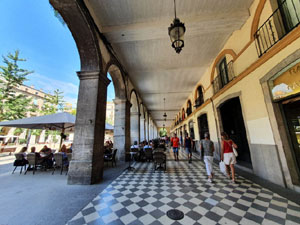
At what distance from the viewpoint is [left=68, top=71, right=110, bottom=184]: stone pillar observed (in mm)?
3332

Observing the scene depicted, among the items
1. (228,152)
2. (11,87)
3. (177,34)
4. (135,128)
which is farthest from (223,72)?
(11,87)

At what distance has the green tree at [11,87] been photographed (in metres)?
10.8

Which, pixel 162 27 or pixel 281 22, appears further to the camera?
pixel 162 27

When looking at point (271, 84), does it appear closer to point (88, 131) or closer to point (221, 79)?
point (221, 79)

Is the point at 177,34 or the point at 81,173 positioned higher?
the point at 177,34

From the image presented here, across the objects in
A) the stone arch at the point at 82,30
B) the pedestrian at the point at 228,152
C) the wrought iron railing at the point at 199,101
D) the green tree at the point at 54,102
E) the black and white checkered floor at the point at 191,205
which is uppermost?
the green tree at the point at 54,102

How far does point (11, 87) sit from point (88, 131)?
14716 mm

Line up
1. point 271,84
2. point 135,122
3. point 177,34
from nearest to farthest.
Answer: point 177,34, point 271,84, point 135,122

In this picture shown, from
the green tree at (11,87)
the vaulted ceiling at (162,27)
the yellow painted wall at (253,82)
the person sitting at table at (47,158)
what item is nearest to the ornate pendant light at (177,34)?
the vaulted ceiling at (162,27)

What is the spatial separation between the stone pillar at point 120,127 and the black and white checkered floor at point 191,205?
2925 millimetres

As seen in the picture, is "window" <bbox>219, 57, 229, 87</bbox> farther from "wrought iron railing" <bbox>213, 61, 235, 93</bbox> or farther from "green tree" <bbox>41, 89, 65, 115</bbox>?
"green tree" <bbox>41, 89, 65, 115</bbox>

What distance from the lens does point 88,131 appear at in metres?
3.55

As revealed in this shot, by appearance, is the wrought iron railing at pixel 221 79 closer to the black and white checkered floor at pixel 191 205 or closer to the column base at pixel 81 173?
the black and white checkered floor at pixel 191 205

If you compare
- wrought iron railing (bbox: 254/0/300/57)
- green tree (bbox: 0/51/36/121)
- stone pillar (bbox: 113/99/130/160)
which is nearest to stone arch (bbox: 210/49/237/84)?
wrought iron railing (bbox: 254/0/300/57)
